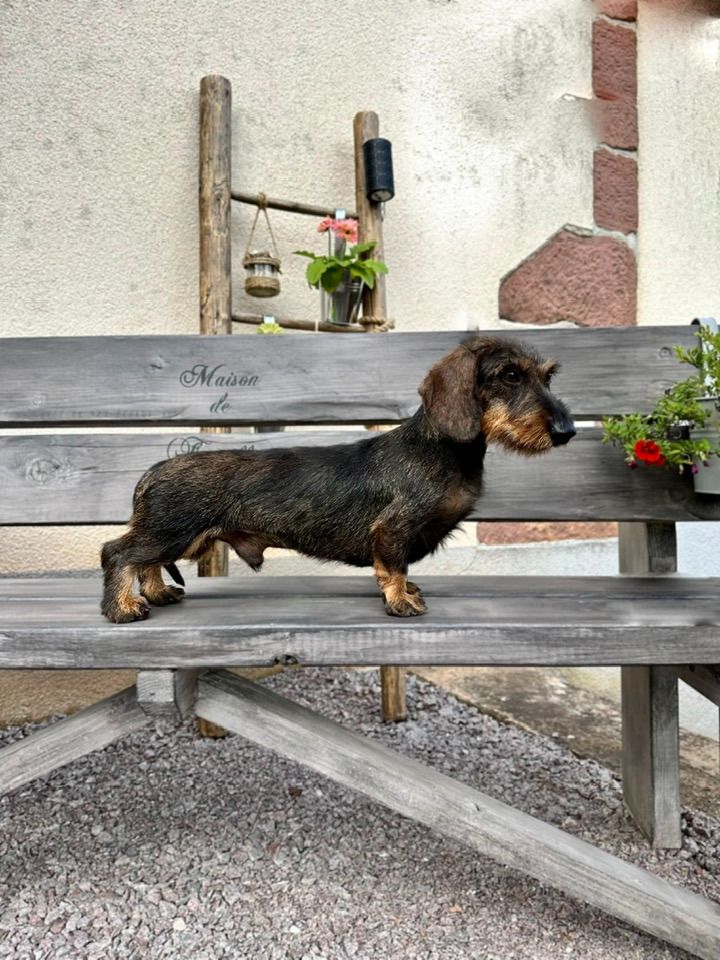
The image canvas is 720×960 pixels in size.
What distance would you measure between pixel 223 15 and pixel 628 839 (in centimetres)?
346

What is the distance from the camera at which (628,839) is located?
195 cm

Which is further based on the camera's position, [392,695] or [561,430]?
[392,695]

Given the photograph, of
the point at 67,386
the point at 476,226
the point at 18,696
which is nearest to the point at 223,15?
the point at 476,226

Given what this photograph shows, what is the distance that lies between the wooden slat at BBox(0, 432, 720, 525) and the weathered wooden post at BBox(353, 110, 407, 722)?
3.23 ft

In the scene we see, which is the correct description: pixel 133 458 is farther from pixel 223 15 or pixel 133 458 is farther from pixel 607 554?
pixel 607 554

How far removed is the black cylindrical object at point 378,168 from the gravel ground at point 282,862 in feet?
7.17

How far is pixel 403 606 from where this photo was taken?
1282 millimetres

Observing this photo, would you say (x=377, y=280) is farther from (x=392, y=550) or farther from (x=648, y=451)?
(x=392, y=550)

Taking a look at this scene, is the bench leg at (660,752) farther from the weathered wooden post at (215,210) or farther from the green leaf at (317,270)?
the green leaf at (317,270)

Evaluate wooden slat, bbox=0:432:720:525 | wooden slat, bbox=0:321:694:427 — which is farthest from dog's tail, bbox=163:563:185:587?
wooden slat, bbox=0:321:694:427

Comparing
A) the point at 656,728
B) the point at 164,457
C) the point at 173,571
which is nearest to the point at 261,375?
the point at 164,457

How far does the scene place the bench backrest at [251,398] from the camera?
1.94 m

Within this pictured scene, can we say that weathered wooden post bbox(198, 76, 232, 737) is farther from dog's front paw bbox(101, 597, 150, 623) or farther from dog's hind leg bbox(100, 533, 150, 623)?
dog's front paw bbox(101, 597, 150, 623)

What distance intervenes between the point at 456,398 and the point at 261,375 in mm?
855
